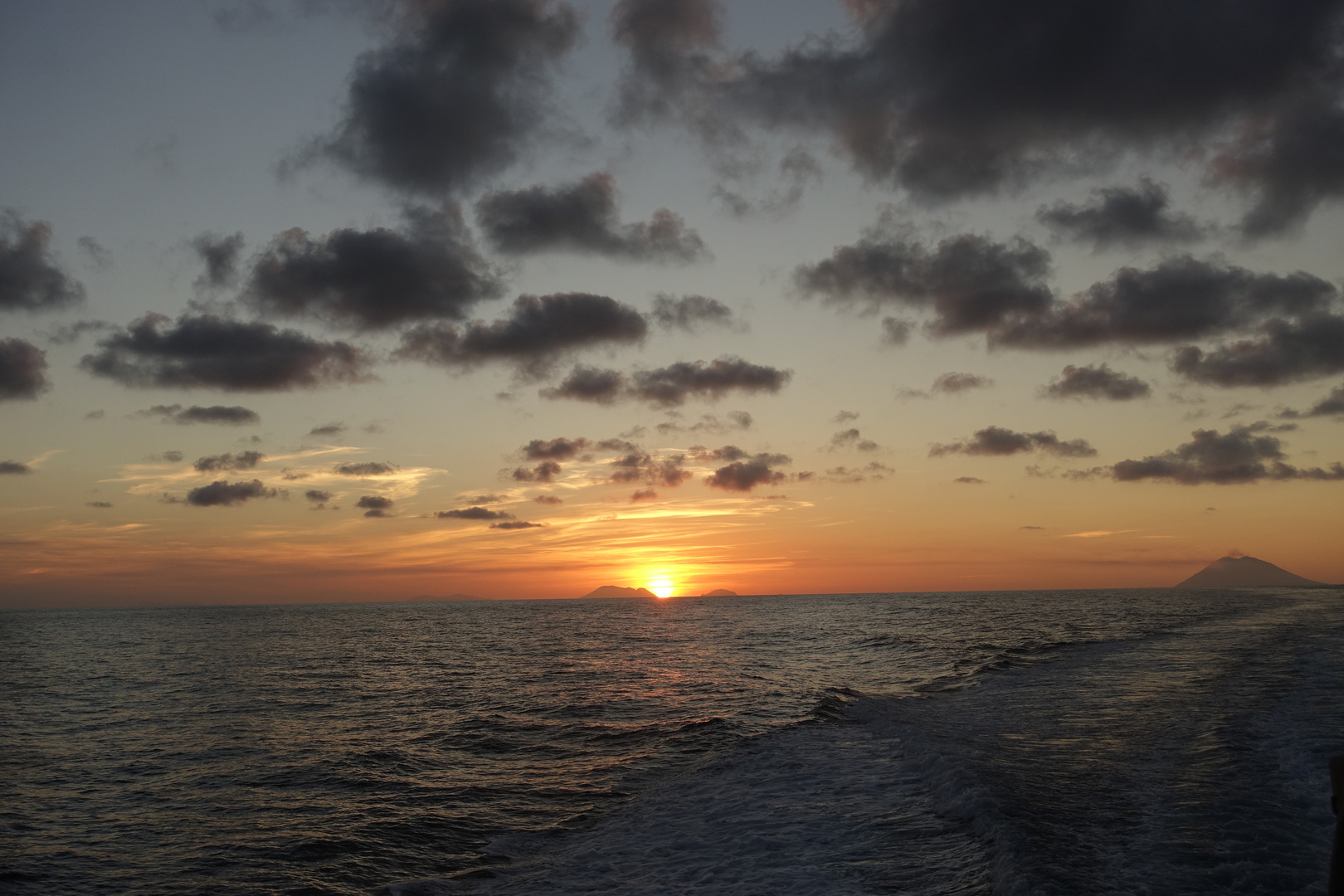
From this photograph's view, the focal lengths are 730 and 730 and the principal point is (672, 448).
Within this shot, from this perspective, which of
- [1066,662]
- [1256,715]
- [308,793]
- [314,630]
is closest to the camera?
[308,793]

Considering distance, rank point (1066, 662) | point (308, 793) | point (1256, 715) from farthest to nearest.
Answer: point (1066, 662) → point (1256, 715) → point (308, 793)

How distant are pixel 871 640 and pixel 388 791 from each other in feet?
180

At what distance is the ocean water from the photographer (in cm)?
1288

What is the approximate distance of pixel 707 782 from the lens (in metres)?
19.9

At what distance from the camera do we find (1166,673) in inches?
1267

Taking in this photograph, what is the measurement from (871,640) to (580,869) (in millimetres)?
57979

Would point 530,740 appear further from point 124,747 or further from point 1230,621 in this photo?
point 1230,621

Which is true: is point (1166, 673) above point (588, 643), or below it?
above

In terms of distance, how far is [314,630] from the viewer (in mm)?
116750

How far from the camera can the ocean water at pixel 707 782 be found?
1288cm

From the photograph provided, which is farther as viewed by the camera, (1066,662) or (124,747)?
(1066,662)

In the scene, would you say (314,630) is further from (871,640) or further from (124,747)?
(124,747)

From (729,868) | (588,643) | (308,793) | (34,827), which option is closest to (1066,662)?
(729,868)

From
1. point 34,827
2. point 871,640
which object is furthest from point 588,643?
point 34,827
